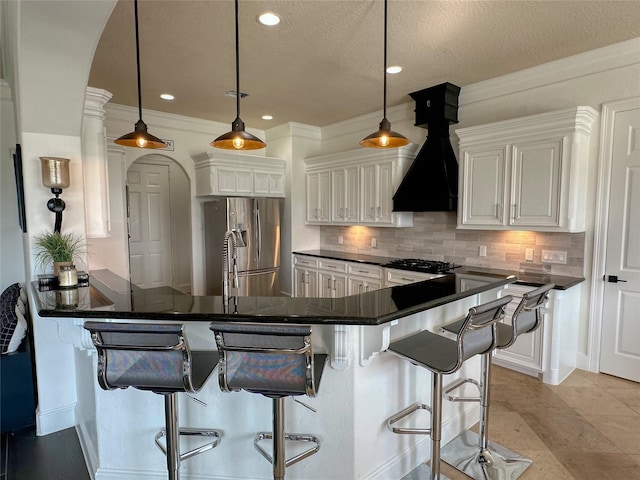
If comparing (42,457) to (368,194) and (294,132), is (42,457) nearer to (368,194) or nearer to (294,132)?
(368,194)

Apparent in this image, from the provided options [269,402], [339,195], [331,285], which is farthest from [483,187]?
[269,402]

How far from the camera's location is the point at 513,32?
2764mm

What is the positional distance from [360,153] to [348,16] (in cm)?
227

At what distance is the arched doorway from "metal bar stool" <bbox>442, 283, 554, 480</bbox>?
4.41 meters

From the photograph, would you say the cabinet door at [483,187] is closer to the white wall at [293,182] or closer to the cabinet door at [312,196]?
the cabinet door at [312,196]

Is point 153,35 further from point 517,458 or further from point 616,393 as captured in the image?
point 616,393

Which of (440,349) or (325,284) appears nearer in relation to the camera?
(440,349)

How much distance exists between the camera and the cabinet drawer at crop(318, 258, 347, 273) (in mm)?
4770

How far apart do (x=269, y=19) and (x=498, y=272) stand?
9.94ft

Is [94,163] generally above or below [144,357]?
above

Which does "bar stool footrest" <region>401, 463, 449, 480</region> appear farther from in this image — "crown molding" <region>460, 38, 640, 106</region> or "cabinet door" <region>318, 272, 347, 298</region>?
"crown molding" <region>460, 38, 640, 106</region>

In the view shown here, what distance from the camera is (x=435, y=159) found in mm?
4023

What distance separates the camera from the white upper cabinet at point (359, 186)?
14.6ft

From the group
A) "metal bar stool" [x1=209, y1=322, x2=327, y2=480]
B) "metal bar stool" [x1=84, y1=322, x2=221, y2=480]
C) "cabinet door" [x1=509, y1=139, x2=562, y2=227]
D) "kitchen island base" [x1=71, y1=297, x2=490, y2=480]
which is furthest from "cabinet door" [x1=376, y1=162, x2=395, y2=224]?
"metal bar stool" [x1=84, y1=322, x2=221, y2=480]
